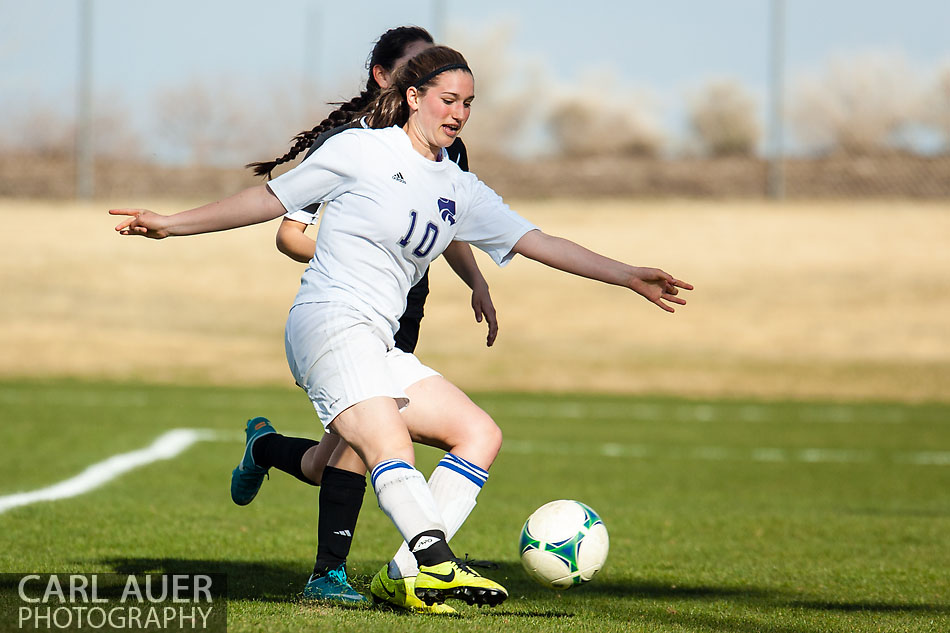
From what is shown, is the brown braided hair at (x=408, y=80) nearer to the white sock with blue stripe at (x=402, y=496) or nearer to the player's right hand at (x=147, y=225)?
the player's right hand at (x=147, y=225)

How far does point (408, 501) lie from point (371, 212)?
1.10 metres

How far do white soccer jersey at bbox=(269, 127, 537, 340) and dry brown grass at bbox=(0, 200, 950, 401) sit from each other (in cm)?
1698

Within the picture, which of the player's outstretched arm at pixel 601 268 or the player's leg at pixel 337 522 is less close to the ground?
the player's outstretched arm at pixel 601 268

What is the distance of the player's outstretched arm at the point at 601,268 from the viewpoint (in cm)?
461

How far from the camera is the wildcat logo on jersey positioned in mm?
4602

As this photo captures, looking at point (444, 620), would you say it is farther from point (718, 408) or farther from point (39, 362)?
point (39, 362)

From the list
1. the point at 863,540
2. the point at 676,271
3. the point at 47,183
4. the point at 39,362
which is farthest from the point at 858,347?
the point at 47,183

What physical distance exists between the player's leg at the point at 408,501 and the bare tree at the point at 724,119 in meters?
34.8

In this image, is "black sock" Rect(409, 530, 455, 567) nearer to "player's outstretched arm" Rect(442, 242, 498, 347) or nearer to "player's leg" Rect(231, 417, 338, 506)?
"player's leg" Rect(231, 417, 338, 506)

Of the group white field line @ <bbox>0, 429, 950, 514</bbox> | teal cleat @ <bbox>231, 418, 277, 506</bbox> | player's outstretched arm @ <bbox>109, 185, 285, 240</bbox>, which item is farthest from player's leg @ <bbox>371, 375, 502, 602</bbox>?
white field line @ <bbox>0, 429, 950, 514</bbox>

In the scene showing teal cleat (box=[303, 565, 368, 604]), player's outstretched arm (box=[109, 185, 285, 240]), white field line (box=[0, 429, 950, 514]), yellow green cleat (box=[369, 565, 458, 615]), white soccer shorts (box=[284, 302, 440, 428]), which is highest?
player's outstretched arm (box=[109, 185, 285, 240])

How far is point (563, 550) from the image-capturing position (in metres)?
4.85

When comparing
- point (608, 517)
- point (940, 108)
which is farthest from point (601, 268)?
point (940, 108)

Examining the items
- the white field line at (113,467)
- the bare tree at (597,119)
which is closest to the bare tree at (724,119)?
the bare tree at (597,119)
